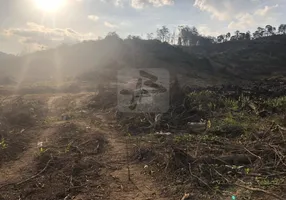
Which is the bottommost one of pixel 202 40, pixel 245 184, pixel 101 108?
pixel 101 108

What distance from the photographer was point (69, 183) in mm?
5863

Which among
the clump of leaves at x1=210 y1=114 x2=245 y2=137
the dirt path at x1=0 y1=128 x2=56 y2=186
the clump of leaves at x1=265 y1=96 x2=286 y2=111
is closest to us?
the dirt path at x1=0 y1=128 x2=56 y2=186

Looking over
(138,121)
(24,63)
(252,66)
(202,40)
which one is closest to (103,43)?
(24,63)

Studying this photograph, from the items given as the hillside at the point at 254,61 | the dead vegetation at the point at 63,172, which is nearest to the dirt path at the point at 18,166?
the dead vegetation at the point at 63,172

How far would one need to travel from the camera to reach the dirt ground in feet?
18.0

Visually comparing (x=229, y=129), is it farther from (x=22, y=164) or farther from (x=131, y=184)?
(x=22, y=164)

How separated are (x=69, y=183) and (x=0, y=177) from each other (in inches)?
64.1

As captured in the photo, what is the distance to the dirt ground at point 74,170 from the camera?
18.0 ft

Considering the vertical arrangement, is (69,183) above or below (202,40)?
below

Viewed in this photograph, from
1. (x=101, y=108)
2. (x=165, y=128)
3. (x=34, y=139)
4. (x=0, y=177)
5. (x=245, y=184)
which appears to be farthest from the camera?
(x=101, y=108)

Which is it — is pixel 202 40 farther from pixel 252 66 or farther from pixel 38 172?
pixel 38 172

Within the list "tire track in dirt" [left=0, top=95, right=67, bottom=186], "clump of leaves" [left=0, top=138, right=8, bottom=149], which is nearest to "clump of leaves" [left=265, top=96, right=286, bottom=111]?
"tire track in dirt" [left=0, top=95, right=67, bottom=186]

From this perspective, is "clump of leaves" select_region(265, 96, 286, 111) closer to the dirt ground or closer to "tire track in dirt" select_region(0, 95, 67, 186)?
the dirt ground

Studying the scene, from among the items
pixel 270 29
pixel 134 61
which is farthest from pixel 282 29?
pixel 134 61
